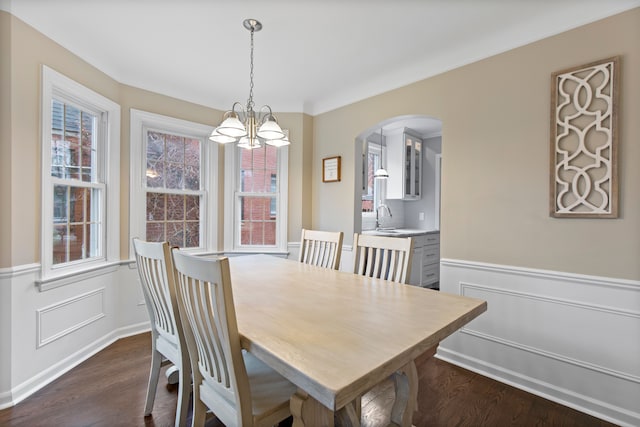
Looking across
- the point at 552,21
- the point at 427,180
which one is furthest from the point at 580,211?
the point at 427,180

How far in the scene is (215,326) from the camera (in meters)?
1.11

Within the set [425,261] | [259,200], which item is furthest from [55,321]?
[425,261]

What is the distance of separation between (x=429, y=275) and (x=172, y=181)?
3.66 metres

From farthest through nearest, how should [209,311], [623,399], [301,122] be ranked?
[301,122], [623,399], [209,311]

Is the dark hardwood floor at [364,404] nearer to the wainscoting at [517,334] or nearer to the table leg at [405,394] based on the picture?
the wainscoting at [517,334]

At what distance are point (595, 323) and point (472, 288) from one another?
2.33 ft

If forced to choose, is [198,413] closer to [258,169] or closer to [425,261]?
[258,169]

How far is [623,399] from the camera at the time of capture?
1.75 meters

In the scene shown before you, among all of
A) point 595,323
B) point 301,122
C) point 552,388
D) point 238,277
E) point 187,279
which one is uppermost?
point 301,122

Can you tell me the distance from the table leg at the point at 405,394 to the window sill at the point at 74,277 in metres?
2.41

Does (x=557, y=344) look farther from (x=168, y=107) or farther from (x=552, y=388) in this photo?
(x=168, y=107)

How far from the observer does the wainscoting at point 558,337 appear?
1.75m

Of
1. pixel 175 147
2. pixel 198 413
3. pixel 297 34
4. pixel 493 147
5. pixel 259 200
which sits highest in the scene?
pixel 297 34

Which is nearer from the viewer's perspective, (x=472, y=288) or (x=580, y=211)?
(x=580, y=211)
